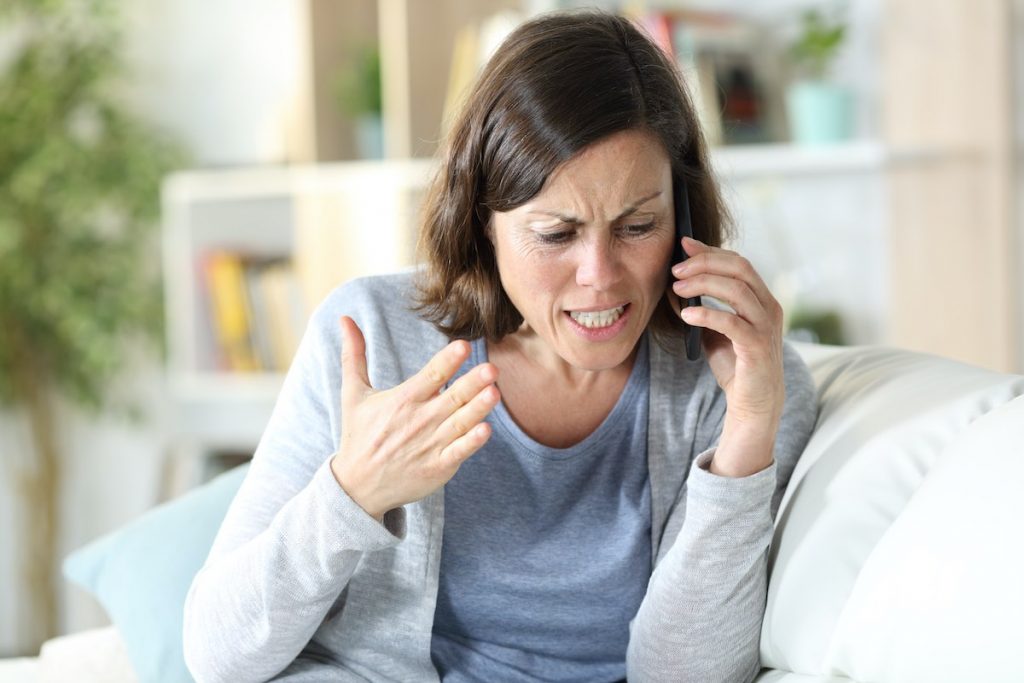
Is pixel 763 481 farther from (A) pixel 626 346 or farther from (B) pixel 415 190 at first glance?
(B) pixel 415 190

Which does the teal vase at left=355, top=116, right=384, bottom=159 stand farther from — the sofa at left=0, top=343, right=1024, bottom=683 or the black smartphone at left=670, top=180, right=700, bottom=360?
the black smartphone at left=670, top=180, right=700, bottom=360

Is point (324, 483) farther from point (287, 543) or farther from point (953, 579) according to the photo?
point (953, 579)

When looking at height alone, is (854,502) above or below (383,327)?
below

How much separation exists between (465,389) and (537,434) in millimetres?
274

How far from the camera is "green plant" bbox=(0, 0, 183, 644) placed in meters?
3.23

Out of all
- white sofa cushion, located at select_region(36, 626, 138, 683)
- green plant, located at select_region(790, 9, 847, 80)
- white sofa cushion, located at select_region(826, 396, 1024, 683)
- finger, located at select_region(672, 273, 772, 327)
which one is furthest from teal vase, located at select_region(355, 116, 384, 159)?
white sofa cushion, located at select_region(826, 396, 1024, 683)

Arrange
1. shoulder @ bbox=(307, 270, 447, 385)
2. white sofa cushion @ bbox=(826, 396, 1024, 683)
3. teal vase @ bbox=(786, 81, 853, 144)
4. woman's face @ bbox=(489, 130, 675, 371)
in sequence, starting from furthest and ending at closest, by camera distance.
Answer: teal vase @ bbox=(786, 81, 853, 144) < shoulder @ bbox=(307, 270, 447, 385) < woman's face @ bbox=(489, 130, 675, 371) < white sofa cushion @ bbox=(826, 396, 1024, 683)

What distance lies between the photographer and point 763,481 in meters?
1.12

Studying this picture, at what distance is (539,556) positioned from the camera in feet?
4.08

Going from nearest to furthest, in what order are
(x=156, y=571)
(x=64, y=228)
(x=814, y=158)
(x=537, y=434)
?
(x=537, y=434), (x=156, y=571), (x=814, y=158), (x=64, y=228)

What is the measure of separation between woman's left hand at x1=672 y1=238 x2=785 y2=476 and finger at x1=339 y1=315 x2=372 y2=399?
293 mm

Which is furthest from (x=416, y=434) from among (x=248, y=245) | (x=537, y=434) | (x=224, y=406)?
(x=224, y=406)

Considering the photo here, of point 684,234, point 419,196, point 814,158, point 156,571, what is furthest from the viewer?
point 814,158

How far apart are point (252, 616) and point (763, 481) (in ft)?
1.57
